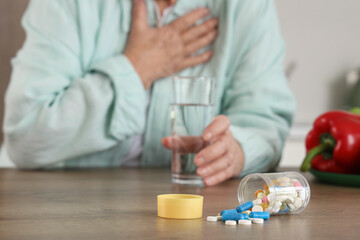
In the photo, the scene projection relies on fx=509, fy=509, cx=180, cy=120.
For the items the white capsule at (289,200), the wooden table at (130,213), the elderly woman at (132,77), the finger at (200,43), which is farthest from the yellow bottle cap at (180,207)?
the finger at (200,43)

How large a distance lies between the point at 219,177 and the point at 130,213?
36 cm

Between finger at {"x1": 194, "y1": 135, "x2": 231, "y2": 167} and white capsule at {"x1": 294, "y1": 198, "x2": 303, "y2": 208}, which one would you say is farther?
finger at {"x1": 194, "y1": 135, "x2": 231, "y2": 167}

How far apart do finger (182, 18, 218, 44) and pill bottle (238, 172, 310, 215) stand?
74 cm

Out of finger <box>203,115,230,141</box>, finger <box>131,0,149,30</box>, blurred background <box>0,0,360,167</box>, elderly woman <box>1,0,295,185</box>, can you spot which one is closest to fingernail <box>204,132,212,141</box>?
finger <box>203,115,230,141</box>

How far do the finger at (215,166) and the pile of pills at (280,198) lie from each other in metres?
0.28

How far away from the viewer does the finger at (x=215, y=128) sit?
94cm

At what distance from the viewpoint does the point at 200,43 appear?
4.48 feet

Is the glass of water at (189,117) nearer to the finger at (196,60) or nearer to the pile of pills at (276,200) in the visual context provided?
the pile of pills at (276,200)

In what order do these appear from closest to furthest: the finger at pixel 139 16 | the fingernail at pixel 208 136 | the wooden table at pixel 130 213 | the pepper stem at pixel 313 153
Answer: the wooden table at pixel 130 213
the fingernail at pixel 208 136
the pepper stem at pixel 313 153
the finger at pixel 139 16

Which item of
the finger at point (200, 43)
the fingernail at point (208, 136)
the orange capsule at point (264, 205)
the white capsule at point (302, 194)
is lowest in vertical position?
the orange capsule at point (264, 205)

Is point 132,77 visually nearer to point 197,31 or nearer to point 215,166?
point 197,31

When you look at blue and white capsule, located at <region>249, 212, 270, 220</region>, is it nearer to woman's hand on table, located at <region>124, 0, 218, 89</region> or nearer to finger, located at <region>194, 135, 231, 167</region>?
finger, located at <region>194, 135, 231, 167</region>

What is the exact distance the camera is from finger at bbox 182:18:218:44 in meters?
1.37

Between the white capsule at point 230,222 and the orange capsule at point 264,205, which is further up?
the orange capsule at point 264,205
